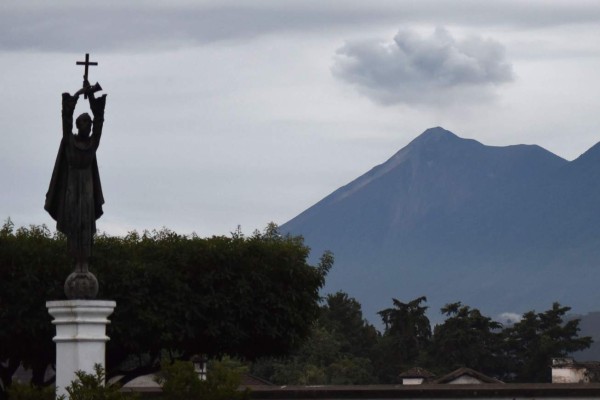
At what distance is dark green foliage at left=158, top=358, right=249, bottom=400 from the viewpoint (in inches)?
1045

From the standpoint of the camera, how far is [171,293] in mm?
40406

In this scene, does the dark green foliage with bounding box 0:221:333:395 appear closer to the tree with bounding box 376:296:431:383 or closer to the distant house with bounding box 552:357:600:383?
the distant house with bounding box 552:357:600:383

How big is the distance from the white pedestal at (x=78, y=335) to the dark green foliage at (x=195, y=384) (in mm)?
4915

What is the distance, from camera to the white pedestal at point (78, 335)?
2136 centimetres

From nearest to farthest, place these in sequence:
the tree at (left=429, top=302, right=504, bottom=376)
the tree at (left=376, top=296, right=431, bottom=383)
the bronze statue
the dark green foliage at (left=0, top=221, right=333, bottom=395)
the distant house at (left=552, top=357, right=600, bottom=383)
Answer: the bronze statue < the dark green foliage at (left=0, top=221, right=333, bottom=395) < the distant house at (left=552, top=357, right=600, bottom=383) < the tree at (left=429, top=302, right=504, bottom=376) < the tree at (left=376, top=296, right=431, bottom=383)

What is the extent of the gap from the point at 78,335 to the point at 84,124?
10.2 ft

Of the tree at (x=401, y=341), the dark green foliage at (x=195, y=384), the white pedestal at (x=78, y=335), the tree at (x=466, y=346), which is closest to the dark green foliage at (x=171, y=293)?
the dark green foliage at (x=195, y=384)

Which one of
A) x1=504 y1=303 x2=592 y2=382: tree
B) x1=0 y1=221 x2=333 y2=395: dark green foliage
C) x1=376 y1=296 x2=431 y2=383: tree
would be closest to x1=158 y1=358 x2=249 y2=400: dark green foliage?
x1=0 y1=221 x2=333 y2=395: dark green foliage

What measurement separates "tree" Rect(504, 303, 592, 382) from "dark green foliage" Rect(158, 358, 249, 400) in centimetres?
9452

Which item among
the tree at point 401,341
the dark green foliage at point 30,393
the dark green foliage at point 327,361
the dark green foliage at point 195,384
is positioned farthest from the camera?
the tree at point 401,341

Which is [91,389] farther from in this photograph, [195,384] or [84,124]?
[195,384]

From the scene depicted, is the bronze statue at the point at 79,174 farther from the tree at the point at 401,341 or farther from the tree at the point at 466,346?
the tree at the point at 401,341

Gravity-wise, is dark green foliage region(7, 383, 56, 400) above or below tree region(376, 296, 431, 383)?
below

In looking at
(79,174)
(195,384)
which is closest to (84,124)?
(79,174)
